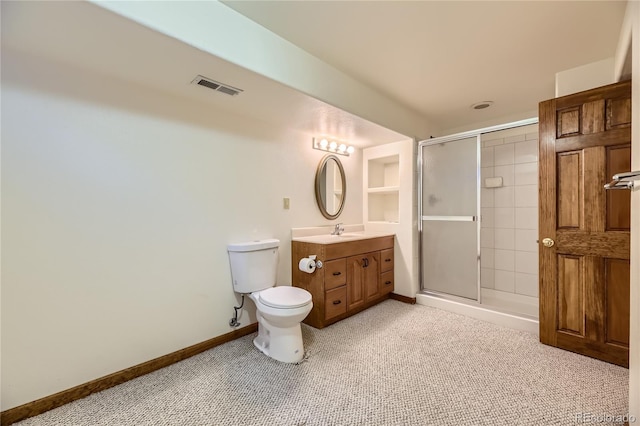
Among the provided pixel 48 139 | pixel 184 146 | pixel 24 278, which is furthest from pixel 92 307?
pixel 184 146

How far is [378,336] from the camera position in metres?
2.34

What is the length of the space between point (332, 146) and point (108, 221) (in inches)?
85.2

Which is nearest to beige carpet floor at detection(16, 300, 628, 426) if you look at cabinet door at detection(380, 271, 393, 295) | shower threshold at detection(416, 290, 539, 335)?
shower threshold at detection(416, 290, 539, 335)

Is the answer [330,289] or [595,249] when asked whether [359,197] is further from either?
[595,249]

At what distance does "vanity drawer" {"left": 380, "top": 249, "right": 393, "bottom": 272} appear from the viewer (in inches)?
123

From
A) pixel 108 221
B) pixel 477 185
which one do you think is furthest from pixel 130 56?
pixel 477 185

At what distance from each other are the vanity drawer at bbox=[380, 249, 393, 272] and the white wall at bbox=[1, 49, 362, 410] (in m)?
1.52

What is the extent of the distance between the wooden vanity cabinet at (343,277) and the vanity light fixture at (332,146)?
1.08m

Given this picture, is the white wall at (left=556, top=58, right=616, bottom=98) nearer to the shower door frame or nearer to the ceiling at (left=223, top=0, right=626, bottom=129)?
the ceiling at (left=223, top=0, right=626, bottom=129)

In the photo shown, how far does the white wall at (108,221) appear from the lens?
4.80 ft

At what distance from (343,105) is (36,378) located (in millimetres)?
2593

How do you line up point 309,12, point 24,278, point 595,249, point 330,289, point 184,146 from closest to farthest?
point 24,278
point 309,12
point 595,249
point 184,146
point 330,289

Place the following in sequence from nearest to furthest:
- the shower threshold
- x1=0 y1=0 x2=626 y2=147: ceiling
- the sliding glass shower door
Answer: x1=0 y1=0 x2=626 y2=147: ceiling → the shower threshold → the sliding glass shower door

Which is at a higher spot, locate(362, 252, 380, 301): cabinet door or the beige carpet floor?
locate(362, 252, 380, 301): cabinet door
